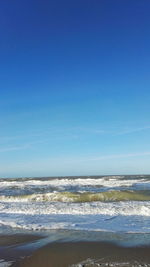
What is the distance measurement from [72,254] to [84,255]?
0.31 metres

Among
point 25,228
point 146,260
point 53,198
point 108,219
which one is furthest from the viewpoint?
point 53,198

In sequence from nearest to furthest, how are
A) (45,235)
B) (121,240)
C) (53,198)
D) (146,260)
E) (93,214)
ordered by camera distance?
1. (146,260)
2. (121,240)
3. (45,235)
4. (93,214)
5. (53,198)

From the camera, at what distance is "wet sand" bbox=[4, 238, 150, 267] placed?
695cm

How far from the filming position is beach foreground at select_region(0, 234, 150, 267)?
696 centimetres

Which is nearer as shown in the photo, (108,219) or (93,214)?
(108,219)

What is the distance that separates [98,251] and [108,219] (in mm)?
4816

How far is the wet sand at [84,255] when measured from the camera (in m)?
6.95

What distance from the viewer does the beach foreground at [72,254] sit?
6961 millimetres

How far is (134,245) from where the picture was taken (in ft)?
26.8

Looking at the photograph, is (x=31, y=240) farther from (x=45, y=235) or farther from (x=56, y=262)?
(x=56, y=262)

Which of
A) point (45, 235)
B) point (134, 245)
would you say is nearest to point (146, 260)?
point (134, 245)

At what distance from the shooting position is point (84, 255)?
7.52 m

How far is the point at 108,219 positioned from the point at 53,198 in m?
11.5

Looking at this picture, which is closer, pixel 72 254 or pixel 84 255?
pixel 84 255
